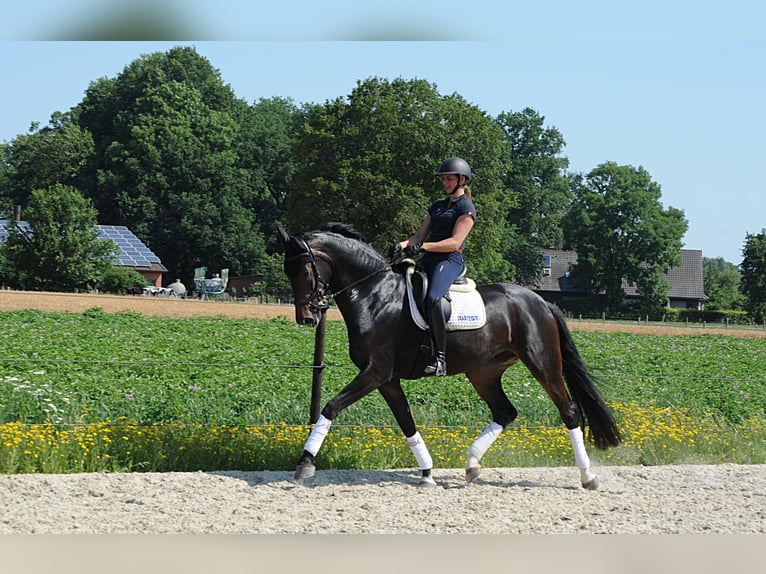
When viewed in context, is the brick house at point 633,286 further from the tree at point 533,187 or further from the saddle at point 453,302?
the saddle at point 453,302

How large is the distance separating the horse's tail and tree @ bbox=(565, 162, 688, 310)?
58.0 m

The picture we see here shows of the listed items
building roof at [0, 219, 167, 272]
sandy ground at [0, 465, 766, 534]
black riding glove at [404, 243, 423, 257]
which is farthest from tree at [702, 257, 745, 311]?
black riding glove at [404, 243, 423, 257]

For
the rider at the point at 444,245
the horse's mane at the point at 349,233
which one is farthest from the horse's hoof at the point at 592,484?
the horse's mane at the point at 349,233

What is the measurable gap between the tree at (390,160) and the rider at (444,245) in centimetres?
3630

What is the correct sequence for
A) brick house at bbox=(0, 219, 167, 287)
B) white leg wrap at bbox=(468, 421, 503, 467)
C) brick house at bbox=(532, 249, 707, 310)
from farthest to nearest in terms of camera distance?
brick house at bbox=(532, 249, 707, 310) < brick house at bbox=(0, 219, 167, 287) < white leg wrap at bbox=(468, 421, 503, 467)

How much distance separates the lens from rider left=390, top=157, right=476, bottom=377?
7.67 meters

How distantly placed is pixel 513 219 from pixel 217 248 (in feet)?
77.3

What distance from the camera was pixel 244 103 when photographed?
76.9 meters

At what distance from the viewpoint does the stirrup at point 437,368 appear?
7.71 m

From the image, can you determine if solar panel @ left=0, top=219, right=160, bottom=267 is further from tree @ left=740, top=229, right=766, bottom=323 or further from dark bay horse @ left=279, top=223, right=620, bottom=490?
dark bay horse @ left=279, top=223, right=620, bottom=490

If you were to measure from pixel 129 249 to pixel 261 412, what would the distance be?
4930 cm

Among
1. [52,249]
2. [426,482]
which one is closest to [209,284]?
[52,249]

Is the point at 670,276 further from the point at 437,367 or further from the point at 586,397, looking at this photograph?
the point at 437,367

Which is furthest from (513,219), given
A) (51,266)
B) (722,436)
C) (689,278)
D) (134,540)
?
(134,540)
